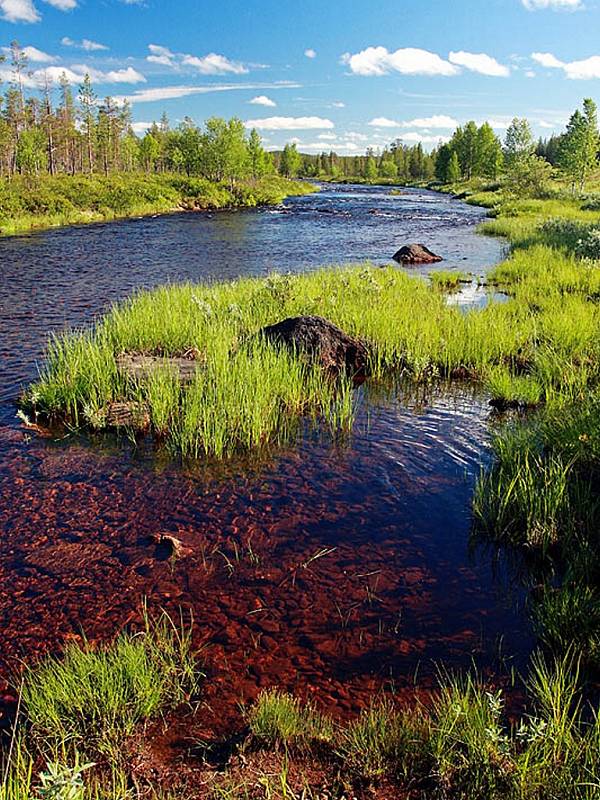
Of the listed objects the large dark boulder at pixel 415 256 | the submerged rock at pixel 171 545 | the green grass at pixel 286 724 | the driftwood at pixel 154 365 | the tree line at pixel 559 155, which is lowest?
the green grass at pixel 286 724

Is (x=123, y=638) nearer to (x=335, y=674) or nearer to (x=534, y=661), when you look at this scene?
(x=335, y=674)

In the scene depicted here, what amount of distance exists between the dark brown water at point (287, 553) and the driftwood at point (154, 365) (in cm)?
165

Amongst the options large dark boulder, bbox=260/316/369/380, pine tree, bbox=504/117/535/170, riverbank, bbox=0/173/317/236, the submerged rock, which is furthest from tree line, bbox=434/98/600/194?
the submerged rock

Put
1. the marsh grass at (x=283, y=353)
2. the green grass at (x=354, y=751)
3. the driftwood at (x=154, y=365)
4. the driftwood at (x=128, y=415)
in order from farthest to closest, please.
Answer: the driftwood at (x=154, y=365), the driftwood at (x=128, y=415), the marsh grass at (x=283, y=353), the green grass at (x=354, y=751)

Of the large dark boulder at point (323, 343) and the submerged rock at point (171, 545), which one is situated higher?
the large dark boulder at point (323, 343)

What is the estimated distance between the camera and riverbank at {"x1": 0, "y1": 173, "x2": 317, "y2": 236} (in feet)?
152

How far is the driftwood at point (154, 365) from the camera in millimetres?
10344

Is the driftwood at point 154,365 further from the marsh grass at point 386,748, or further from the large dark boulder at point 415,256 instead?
the large dark boulder at point 415,256

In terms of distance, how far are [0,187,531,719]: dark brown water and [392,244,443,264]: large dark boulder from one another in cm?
1685

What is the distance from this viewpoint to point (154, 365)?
1067 centimetres

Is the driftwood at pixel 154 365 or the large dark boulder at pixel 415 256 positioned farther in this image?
the large dark boulder at pixel 415 256

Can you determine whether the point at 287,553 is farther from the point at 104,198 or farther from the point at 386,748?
the point at 104,198

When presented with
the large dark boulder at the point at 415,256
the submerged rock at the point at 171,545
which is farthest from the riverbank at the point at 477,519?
the large dark boulder at the point at 415,256

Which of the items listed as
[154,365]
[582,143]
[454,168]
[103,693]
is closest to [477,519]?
[103,693]
